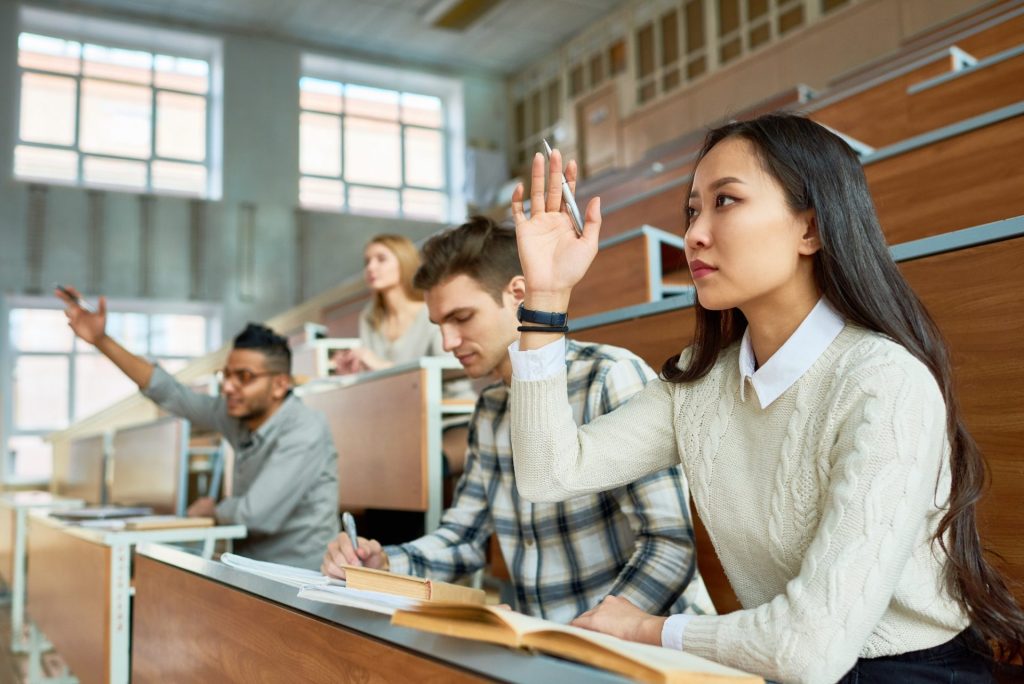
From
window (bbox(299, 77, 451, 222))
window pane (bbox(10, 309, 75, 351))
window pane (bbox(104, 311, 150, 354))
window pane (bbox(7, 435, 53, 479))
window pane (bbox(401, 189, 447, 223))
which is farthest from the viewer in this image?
window pane (bbox(401, 189, 447, 223))

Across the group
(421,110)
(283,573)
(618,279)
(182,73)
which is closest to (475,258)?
(283,573)

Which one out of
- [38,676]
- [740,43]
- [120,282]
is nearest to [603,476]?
[38,676]

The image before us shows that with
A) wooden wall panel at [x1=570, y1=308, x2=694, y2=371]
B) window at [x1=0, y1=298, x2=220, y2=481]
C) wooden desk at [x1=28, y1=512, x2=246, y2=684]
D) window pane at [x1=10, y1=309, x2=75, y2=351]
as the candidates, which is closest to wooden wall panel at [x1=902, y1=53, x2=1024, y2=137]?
wooden wall panel at [x1=570, y1=308, x2=694, y2=371]

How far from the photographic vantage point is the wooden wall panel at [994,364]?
1150 millimetres

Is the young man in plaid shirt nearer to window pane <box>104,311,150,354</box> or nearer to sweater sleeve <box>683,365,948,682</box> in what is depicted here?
sweater sleeve <box>683,365,948,682</box>

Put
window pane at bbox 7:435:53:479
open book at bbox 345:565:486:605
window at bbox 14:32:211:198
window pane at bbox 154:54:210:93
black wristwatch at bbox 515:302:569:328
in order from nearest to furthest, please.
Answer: open book at bbox 345:565:486:605 → black wristwatch at bbox 515:302:569:328 → window pane at bbox 7:435:53:479 → window at bbox 14:32:211:198 → window pane at bbox 154:54:210:93

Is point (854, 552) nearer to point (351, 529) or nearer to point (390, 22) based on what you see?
point (351, 529)

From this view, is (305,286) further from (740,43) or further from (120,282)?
(740,43)

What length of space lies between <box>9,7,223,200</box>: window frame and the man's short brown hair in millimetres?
8358

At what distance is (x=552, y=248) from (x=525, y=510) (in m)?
0.54

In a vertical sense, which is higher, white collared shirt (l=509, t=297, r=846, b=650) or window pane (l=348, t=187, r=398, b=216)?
window pane (l=348, t=187, r=398, b=216)

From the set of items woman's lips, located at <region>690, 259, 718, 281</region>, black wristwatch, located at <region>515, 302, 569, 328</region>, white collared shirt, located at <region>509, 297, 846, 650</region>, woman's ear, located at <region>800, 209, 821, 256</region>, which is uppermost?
woman's ear, located at <region>800, 209, 821, 256</region>

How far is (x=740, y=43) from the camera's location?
308 inches

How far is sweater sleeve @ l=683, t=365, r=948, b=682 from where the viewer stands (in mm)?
744
